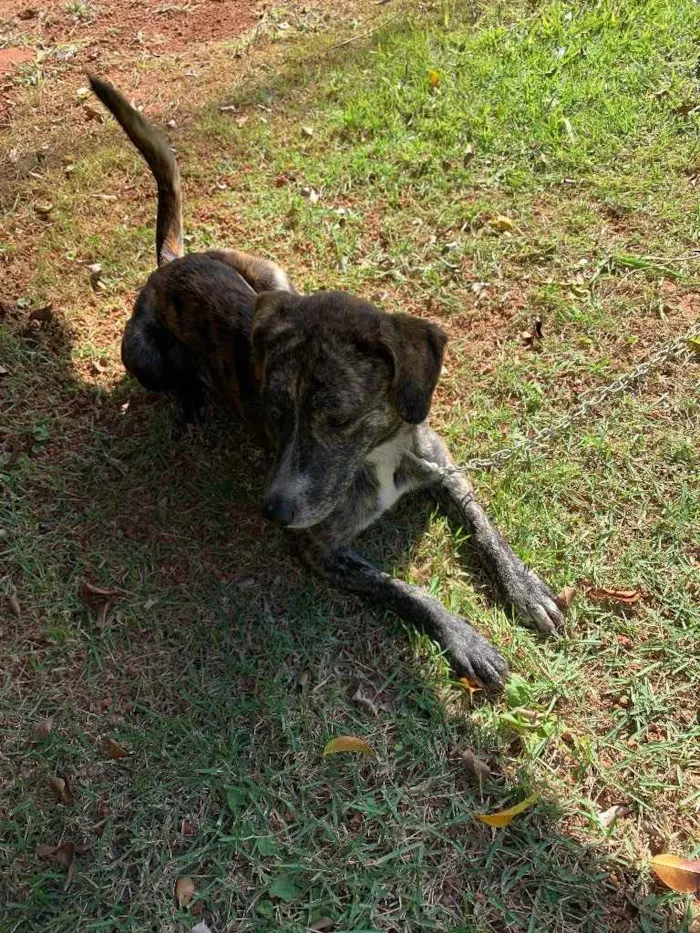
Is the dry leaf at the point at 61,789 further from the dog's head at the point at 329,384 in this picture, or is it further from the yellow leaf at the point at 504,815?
the yellow leaf at the point at 504,815

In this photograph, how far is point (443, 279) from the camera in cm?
494

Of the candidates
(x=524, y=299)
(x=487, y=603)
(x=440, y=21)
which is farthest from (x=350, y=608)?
(x=440, y=21)

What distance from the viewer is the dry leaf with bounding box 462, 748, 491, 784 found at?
119 inches

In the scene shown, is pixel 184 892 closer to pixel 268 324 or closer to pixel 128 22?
pixel 268 324

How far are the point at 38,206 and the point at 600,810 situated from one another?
5.43m

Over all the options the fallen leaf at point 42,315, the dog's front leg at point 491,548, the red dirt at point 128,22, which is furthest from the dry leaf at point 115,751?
the red dirt at point 128,22

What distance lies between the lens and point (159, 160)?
436 centimetres

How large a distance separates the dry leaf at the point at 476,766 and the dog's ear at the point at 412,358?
4.61 feet

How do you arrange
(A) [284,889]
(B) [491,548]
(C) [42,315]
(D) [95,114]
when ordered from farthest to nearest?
(D) [95,114] < (C) [42,315] < (B) [491,548] < (A) [284,889]

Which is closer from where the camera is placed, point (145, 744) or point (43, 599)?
point (145, 744)

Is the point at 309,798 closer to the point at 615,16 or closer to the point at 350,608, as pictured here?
the point at 350,608

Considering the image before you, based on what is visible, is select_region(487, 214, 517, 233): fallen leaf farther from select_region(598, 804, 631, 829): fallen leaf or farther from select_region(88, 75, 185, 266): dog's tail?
select_region(598, 804, 631, 829): fallen leaf

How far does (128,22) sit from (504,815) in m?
7.48

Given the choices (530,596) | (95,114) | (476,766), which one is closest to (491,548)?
(530,596)
